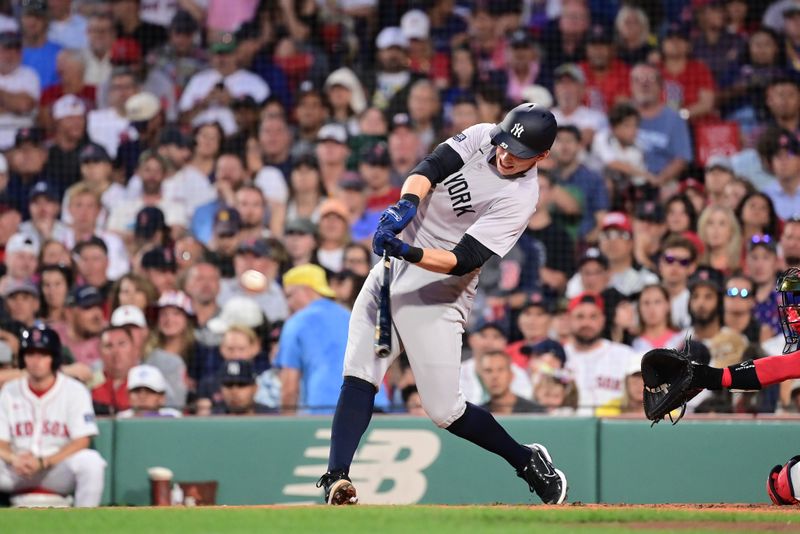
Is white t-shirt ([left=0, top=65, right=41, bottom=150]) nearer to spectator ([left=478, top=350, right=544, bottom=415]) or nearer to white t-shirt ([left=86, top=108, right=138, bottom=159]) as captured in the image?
white t-shirt ([left=86, top=108, right=138, bottom=159])

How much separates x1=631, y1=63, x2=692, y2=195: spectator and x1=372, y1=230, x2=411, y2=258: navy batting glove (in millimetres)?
5341

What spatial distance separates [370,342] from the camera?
17.9 ft

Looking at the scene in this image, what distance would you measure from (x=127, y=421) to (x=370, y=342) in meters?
2.99

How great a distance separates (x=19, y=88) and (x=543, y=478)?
7.39m

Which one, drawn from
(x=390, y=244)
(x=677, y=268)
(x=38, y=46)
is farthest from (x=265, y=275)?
(x=390, y=244)

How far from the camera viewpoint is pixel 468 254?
523 centimetres

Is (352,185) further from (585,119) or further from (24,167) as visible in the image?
(24,167)

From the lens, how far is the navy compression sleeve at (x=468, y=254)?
5.22 m

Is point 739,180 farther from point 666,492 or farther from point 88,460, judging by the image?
point 88,460

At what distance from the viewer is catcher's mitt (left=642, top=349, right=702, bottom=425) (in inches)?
218

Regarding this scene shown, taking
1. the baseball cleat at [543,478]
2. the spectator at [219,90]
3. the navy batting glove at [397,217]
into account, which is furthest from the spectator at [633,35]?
the navy batting glove at [397,217]

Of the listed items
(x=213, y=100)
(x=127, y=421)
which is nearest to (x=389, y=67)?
(x=213, y=100)

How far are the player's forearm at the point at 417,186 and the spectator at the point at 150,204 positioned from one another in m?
5.01

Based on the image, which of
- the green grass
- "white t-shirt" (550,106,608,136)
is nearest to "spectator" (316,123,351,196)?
"white t-shirt" (550,106,608,136)
